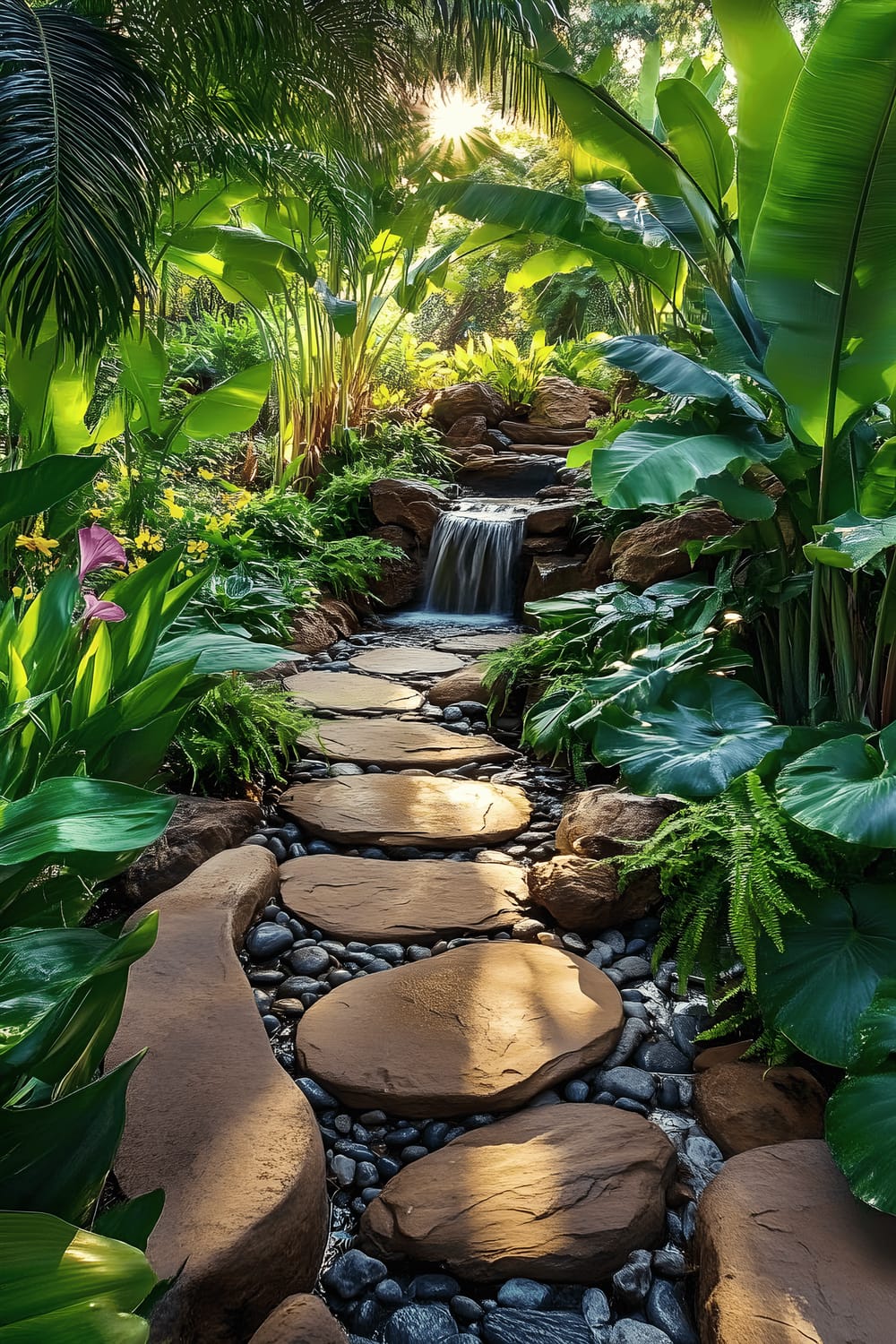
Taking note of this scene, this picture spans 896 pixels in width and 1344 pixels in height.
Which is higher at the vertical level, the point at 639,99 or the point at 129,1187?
the point at 639,99

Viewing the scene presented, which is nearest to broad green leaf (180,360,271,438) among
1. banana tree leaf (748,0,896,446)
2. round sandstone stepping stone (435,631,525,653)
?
round sandstone stepping stone (435,631,525,653)

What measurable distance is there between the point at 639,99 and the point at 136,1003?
7476mm

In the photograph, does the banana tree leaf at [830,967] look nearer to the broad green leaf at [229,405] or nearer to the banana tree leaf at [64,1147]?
the banana tree leaf at [64,1147]

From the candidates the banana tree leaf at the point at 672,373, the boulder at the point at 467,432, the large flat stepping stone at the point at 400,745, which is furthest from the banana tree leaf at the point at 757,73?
the boulder at the point at 467,432

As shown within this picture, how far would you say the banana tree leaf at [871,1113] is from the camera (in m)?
1.35

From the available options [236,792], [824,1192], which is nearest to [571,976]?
[824,1192]

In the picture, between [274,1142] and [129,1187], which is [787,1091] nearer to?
[274,1142]

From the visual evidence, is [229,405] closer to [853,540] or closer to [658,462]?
[658,462]

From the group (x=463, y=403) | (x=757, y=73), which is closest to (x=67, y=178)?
(x=757, y=73)

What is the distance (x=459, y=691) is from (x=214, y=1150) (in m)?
3.16

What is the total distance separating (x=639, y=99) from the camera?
652 centimetres

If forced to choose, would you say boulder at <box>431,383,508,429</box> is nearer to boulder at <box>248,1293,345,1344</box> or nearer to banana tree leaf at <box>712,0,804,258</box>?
banana tree leaf at <box>712,0,804,258</box>

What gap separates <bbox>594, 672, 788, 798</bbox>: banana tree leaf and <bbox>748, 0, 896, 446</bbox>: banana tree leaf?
2.83 feet

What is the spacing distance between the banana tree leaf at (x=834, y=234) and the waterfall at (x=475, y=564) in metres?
4.43
